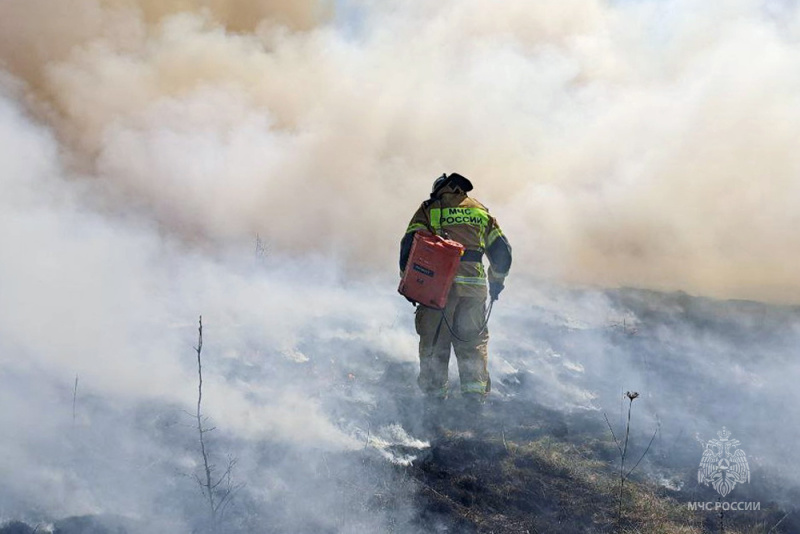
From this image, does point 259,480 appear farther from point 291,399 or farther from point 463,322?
point 463,322

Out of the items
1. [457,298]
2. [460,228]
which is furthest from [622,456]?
[460,228]

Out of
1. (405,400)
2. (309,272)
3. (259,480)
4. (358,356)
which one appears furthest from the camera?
(309,272)

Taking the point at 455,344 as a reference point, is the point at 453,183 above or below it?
above

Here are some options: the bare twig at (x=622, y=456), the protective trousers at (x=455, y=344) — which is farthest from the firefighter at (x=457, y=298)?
the bare twig at (x=622, y=456)

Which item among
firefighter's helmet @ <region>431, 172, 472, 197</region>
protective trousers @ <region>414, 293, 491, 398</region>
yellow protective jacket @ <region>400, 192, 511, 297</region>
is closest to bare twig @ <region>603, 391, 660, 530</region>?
protective trousers @ <region>414, 293, 491, 398</region>

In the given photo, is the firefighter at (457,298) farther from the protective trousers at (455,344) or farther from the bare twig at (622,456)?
the bare twig at (622,456)

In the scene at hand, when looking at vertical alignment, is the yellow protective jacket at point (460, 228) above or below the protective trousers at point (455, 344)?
above

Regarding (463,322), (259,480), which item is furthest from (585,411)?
(259,480)

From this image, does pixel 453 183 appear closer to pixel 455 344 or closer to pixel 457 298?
pixel 457 298

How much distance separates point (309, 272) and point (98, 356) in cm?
405

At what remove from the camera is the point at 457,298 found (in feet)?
17.7

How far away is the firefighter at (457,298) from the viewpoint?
535cm

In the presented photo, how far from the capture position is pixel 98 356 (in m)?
4.77

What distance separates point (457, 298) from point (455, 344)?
0.42m
